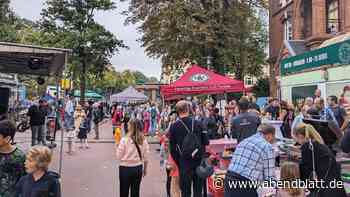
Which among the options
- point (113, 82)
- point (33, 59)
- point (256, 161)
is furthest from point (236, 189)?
point (113, 82)

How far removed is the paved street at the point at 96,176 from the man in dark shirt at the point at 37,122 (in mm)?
1589

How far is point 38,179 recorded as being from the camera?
3.86 metres

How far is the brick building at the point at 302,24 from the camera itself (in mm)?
26516

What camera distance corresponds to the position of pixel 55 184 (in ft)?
12.7

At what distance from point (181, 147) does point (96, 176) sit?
5000 millimetres

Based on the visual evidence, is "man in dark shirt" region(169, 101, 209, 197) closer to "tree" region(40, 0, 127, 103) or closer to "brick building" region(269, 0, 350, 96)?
"brick building" region(269, 0, 350, 96)

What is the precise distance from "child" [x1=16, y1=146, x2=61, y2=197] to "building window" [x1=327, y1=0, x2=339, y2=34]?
25600mm

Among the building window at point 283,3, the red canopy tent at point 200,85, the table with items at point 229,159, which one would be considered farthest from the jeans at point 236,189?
the building window at point 283,3

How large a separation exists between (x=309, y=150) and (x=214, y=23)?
23.0 meters

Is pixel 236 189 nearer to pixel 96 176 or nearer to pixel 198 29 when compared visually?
pixel 96 176

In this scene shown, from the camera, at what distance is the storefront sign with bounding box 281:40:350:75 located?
9453mm

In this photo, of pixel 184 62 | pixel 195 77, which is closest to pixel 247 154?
pixel 195 77

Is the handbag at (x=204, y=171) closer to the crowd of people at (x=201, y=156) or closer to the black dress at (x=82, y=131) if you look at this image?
the crowd of people at (x=201, y=156)

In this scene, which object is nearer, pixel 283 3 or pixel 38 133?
pixel 38 133
